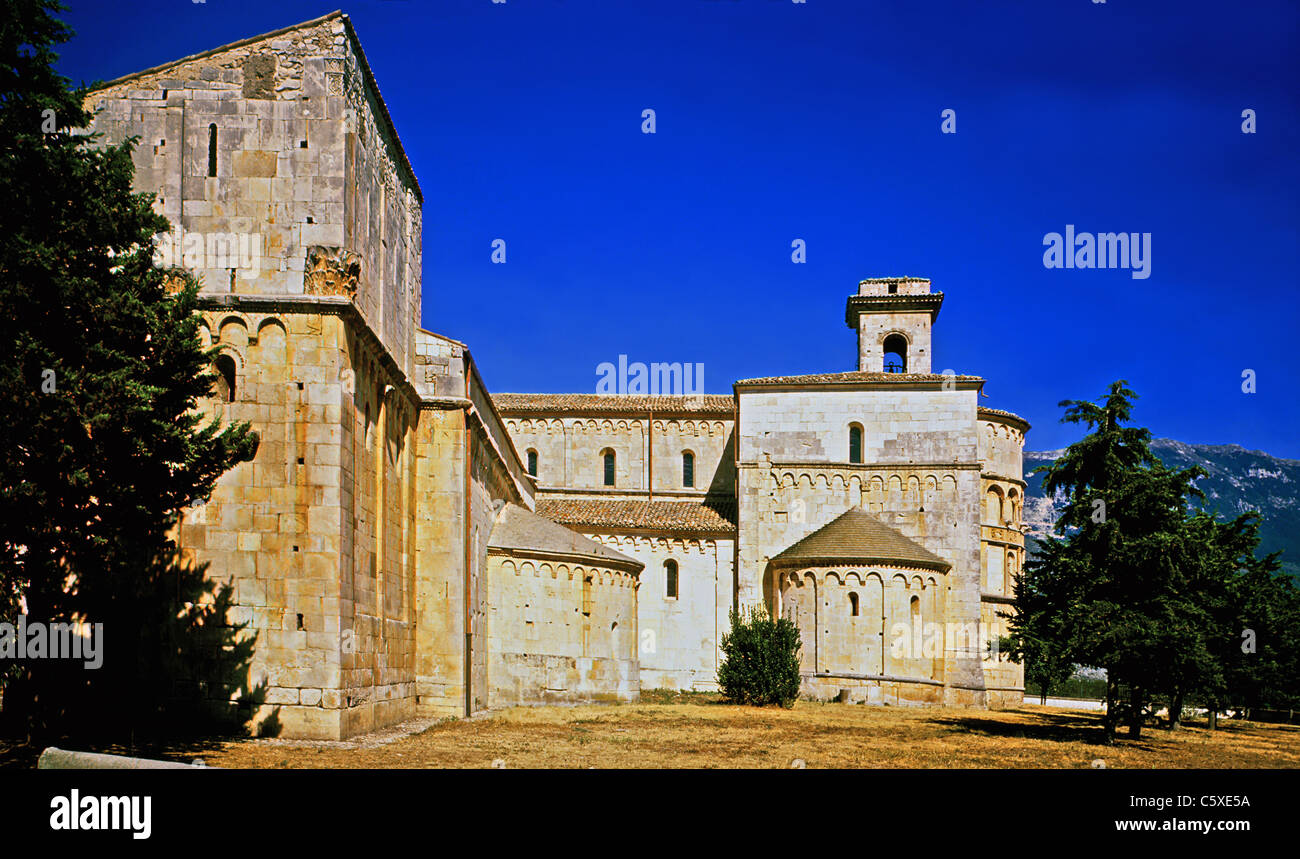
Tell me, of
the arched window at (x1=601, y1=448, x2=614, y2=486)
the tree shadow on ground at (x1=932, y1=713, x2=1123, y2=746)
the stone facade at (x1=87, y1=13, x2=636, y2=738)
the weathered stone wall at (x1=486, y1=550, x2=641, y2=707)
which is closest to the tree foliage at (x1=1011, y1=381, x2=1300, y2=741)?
the tree shadow on ground at (x1=932, y1=713, x2=1123, y2=746)

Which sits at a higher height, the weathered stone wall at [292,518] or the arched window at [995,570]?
the weathered stone wall at [292,518]

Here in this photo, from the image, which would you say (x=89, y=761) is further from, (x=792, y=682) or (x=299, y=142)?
(x=792, y=682)

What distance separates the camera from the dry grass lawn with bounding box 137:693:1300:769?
1619cm

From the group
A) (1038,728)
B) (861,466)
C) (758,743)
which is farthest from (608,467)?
(758,743)

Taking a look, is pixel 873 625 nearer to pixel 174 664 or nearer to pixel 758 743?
pixel 758 743

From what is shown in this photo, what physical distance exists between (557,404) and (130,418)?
37.1 metres

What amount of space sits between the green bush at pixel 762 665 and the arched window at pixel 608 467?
56.0 feet

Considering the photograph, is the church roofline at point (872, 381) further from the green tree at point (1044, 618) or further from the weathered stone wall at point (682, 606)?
the green tree at point (1044, 618)

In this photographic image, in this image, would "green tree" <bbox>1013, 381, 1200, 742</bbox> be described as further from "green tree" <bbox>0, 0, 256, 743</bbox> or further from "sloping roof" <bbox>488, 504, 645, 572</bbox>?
"green tree" <bbox>0, 0, 256, 743</bbox>

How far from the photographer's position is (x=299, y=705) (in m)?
17.4

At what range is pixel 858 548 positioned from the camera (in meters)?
37.5

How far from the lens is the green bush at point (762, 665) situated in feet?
108

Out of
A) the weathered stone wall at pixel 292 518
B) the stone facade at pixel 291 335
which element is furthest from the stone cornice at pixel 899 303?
the weathered stone wall at pixel 292 518
